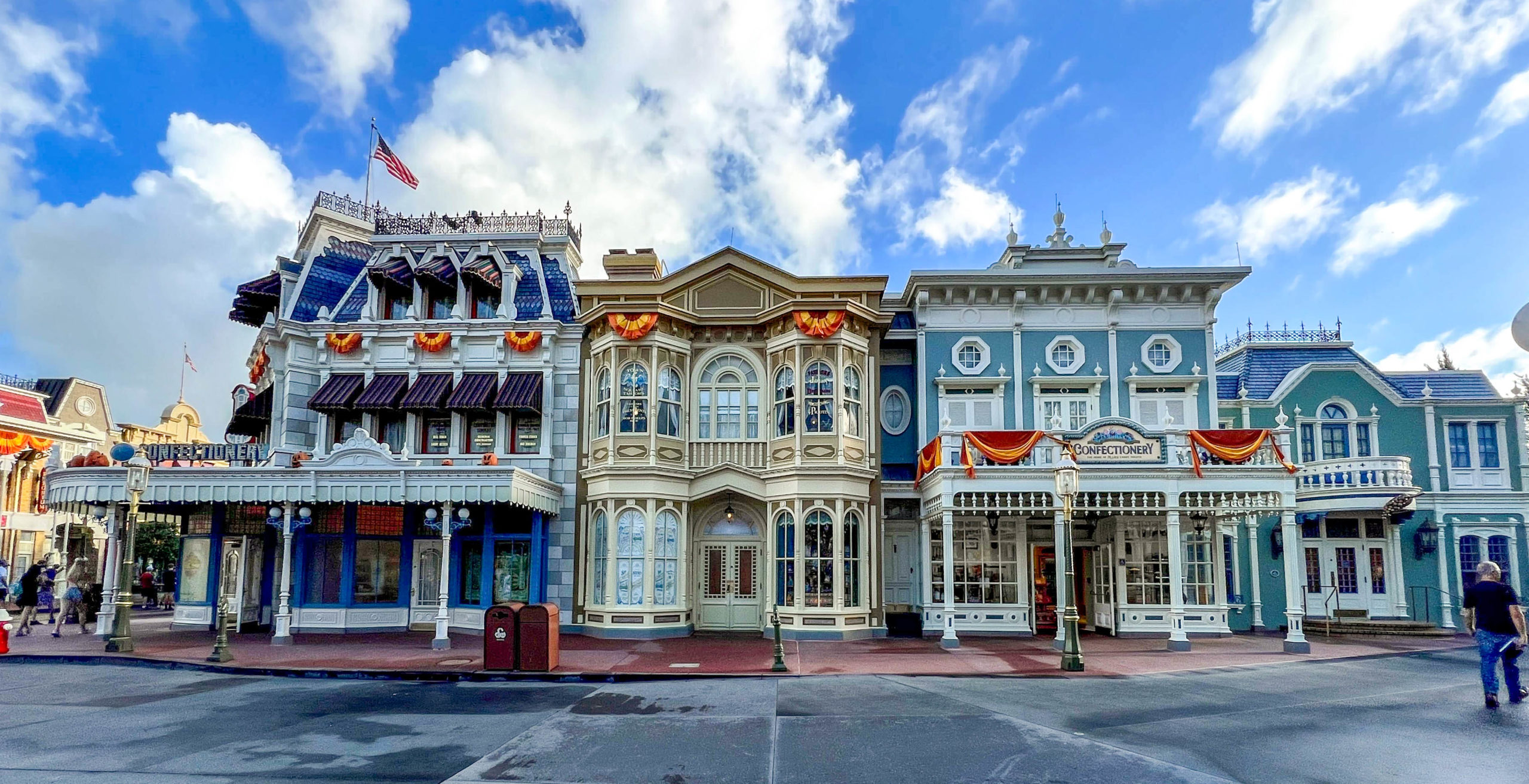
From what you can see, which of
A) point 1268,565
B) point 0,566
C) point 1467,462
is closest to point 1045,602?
point 1268,565

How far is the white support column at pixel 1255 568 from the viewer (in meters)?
22.0

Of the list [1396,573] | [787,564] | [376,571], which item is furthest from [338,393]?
[1396,573]

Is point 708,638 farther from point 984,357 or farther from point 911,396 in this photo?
point 984,357

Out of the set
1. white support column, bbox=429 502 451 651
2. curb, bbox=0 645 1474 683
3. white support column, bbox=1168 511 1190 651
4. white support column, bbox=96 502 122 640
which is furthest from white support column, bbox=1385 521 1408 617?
white support column, bbox=96 502 122 640

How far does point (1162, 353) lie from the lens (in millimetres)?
22656

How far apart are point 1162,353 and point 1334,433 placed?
533cm

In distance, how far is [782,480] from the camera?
20.7 metres

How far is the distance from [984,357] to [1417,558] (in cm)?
A: 1214

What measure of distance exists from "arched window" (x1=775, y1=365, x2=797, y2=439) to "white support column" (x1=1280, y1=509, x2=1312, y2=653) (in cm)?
1071

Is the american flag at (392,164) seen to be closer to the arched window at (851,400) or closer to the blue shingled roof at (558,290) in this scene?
the blue shingled roof at (558,290)

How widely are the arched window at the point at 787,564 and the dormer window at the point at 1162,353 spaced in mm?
9996

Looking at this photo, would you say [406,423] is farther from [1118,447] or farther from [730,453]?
[1118,447]

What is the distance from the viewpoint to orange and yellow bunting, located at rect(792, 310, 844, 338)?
68.7 ft

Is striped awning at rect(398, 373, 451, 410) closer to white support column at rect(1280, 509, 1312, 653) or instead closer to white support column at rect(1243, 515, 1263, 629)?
white support column at rect(1280, 509, 1312, 653)
